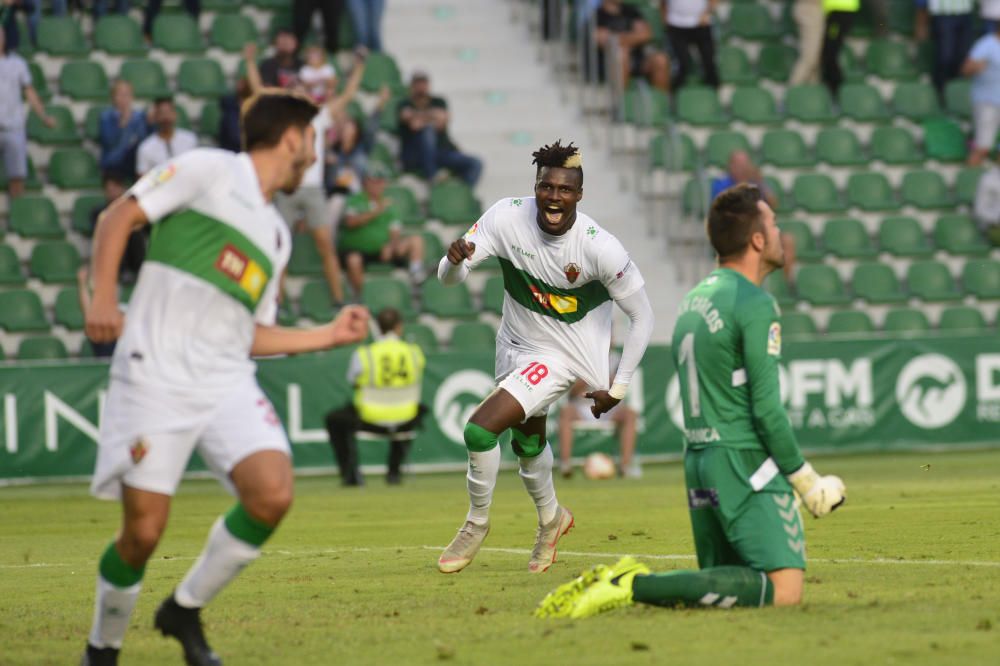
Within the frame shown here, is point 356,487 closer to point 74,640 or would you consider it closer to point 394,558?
point 394,558

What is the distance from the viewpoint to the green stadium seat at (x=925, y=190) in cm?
2492

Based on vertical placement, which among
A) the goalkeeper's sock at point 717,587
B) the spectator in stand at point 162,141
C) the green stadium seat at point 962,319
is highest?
the spectator in stand at point 162,141

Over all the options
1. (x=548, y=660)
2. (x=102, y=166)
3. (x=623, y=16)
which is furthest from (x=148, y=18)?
(x=548, y=660)

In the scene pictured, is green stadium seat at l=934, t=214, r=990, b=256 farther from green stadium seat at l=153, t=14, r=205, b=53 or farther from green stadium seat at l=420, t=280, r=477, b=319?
green stadium seat at l=153, t=14, r=205, b=53

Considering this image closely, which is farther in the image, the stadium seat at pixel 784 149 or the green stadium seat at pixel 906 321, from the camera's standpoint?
the stadium seat at pixel 784 149

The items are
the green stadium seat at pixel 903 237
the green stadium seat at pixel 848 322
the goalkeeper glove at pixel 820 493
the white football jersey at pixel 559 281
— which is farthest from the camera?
the green stadium seat at pixel 903 237

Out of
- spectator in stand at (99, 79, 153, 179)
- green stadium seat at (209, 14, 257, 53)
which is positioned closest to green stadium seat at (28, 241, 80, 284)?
spectator in stand at (99, 79, 153, 179)

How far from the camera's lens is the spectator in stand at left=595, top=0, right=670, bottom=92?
82.4 ft

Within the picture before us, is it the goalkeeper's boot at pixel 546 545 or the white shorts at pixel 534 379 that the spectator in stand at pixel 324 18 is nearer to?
the white shorts at pixel 534 379

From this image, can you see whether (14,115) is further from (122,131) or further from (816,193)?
(816,193)

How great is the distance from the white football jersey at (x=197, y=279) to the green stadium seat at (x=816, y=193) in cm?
1860

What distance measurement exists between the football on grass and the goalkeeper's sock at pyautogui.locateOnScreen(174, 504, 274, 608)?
1326cm

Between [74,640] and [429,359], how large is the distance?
12.8 m

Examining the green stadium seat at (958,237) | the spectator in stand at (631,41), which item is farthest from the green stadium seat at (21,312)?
the green stadium seat at (958,237)
